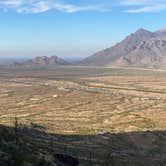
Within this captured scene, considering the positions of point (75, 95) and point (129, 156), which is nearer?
point (129, 156)

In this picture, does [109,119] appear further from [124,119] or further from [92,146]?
[92,146]

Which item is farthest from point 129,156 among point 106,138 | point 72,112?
point 72,112

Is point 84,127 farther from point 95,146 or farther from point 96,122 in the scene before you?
point 95,146

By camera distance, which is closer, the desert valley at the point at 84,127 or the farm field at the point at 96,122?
the desert valley at the point at 84,127

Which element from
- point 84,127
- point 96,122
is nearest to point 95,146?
point 84,127

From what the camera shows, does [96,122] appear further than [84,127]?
Yes

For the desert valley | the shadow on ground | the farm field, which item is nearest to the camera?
the shadow on ground

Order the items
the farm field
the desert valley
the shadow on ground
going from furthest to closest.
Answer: the farm field
the desert valley
the shadow on ground

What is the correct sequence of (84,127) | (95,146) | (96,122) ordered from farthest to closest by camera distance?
(96,122) < (84,127) < (95,146)
